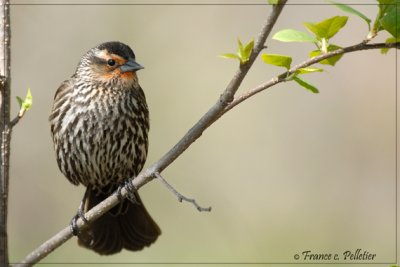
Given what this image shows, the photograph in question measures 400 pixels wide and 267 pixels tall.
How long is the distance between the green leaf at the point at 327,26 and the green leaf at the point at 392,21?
0.13 m

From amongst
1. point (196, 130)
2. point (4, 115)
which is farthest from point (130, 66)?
point (196, 130)

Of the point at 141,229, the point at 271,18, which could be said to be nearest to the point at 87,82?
the point at 141,229

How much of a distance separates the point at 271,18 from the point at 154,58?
4.74 m

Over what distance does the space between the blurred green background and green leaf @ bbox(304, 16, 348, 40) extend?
12.6 ft

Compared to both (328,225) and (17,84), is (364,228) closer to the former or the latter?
(328,225)

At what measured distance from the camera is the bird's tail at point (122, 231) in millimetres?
4799

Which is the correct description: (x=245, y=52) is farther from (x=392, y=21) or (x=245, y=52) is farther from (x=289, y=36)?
(x=392, y=21)

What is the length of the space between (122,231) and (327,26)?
2.67m

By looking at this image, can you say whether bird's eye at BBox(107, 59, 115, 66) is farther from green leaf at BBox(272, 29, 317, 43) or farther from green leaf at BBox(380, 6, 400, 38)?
green leaf at BBox(380, 6, 400, 38)

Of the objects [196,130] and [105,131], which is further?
[105,131]

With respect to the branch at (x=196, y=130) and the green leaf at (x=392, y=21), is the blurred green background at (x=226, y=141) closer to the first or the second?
the branch at (x=196, y=130)

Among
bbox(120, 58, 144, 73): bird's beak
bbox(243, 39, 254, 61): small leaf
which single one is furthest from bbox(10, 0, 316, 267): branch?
bbox(120, 58, 144, 73): bird's beak

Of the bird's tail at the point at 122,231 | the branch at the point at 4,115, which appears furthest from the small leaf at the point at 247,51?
the bird's tail at the point at 122,231

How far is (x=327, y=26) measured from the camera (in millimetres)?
2543
